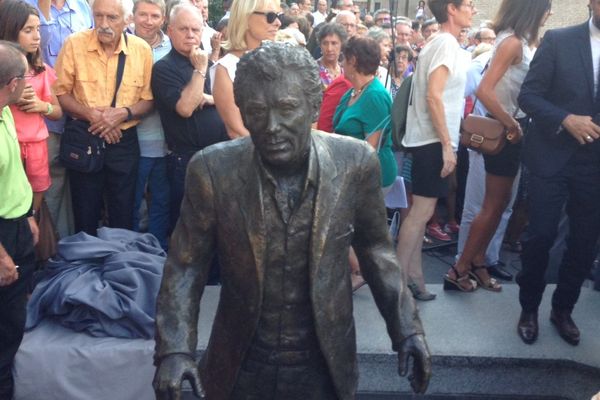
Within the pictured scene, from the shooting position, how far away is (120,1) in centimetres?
483

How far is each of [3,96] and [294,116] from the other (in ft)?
7.00

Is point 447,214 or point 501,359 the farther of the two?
point 447,214

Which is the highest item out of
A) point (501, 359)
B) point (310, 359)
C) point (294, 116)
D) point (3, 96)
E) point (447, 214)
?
point (294, 116)

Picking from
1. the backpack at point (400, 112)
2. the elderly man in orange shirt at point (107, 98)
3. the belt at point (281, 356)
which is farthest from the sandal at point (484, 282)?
the belt at point (281, 356)

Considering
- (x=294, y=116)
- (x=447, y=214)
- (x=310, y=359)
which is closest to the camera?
(x=294, y=116)

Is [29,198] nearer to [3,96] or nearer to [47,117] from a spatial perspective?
[3,96]

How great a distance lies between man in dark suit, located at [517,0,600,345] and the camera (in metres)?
3.88

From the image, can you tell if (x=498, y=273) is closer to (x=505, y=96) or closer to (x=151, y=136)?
(x=505, y=96)

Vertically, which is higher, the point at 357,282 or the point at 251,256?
the point at 251,256

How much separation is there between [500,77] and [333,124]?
1139 millimetres

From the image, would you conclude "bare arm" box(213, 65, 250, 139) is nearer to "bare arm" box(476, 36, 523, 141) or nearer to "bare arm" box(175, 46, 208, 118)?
"bare arm" box(175, 46, 208, 118)

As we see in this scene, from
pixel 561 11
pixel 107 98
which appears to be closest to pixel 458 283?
pixel 107 98

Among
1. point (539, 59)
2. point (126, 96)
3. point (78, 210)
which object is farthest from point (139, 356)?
point (539, 59)

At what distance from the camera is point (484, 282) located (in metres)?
5.01
